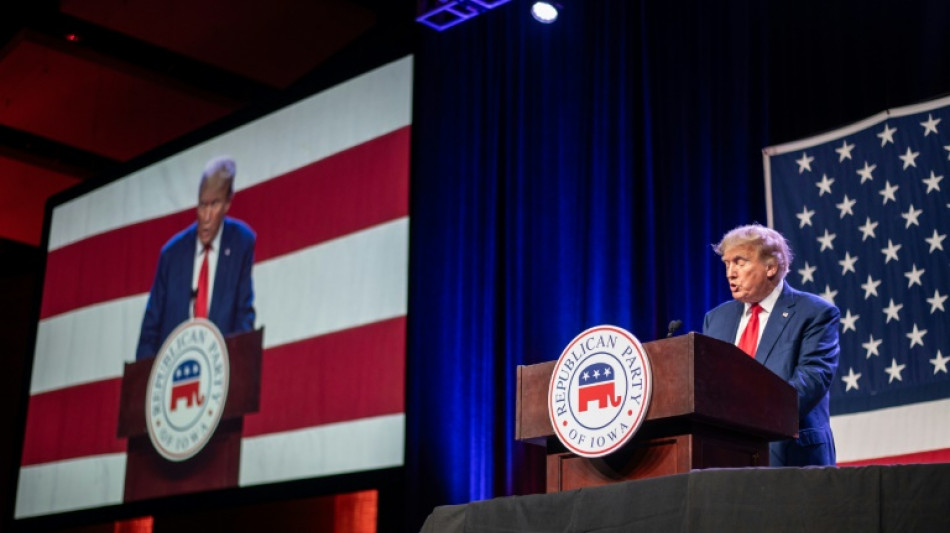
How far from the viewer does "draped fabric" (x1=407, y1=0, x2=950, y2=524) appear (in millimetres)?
4762

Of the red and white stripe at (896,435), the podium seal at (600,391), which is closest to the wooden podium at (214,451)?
the red and white stripe at (896,435)

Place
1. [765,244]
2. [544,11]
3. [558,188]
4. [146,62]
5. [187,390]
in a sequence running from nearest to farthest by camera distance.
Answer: [765,244] < [544,11] < [558,188] < [187,390] < [146,62]

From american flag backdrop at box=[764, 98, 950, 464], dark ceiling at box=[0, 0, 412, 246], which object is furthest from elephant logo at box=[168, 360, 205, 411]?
american flag backdrop at box=[764, 98, 950, 464]

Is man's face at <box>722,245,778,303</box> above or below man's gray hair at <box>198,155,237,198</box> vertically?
below

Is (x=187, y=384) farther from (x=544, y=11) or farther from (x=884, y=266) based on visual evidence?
(x=884, y=266)

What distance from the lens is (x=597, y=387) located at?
7.80ft

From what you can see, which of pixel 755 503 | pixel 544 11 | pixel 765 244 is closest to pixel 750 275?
pixel 765 244

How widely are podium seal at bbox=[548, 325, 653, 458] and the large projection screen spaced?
8.88 feet

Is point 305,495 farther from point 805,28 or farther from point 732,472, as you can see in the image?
point 732,472

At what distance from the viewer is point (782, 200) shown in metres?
4.53

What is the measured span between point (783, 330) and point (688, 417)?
1.95 feet

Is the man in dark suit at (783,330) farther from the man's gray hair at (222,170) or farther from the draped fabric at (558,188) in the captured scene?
the man's gray hair at (222,170)

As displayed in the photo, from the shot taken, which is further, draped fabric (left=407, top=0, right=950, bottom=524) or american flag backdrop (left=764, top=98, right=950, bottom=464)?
draped fabric (left=407, top=0, right=950, bottom=524)

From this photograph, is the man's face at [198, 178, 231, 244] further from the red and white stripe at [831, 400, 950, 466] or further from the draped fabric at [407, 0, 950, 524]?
the red and white stripe at [831, 400, 950, 466]
